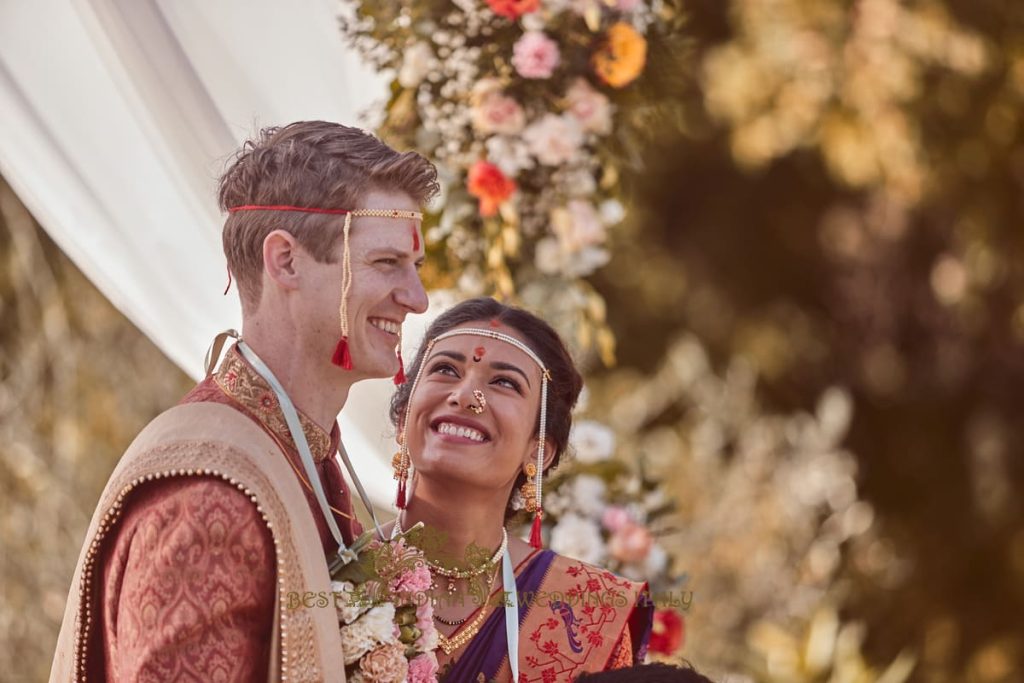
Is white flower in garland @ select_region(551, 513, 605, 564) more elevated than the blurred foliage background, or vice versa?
the blurred foliage background

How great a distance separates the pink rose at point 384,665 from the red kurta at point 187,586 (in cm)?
19

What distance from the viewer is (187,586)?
198 centimetres

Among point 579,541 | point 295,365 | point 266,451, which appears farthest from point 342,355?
point 579,541

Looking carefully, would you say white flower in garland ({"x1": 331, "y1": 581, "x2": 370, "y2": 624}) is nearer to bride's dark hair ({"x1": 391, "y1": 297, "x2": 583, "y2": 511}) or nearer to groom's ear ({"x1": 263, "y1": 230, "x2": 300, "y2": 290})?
groom's ear ({"x1": 263, "y1": 230, "x2": 300, "y2": 290})

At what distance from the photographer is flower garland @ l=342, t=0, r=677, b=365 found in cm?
396

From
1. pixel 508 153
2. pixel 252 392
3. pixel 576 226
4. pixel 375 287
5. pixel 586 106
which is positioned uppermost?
pixel 586 106

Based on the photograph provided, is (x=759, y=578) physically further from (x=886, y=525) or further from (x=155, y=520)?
(x=155, y=520)

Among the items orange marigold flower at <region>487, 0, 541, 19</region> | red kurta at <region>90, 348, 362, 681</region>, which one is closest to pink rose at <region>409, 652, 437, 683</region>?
red kurta at <region>90, 348, 362, 681</region>

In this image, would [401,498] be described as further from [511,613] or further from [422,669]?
[422,669]

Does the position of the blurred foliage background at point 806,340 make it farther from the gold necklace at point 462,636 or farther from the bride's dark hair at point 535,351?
the gold necklace at point 462,636

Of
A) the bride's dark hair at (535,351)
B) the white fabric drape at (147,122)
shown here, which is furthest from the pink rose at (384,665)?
the white fabric drape at (147,122)

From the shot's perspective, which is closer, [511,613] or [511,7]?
[511,613]

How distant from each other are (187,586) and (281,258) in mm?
530

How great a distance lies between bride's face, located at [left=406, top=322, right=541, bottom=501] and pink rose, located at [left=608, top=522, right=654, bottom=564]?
96 centimetres
